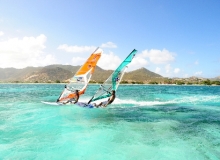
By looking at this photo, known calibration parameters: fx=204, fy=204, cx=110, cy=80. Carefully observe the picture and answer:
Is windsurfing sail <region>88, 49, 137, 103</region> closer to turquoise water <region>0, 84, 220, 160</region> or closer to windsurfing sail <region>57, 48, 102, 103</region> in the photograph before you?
windsurfing sail <region>57, 48, 102, 103</region>

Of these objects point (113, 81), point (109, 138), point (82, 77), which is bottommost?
point (109, 138)

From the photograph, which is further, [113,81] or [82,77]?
[82,77]

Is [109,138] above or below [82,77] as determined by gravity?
below

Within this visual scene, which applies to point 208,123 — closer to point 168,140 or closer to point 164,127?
point 164,127

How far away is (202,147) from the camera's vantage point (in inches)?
537

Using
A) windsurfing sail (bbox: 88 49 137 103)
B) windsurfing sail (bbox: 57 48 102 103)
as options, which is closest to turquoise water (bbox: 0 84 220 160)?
windsurfing sail (bbox: 88 49 137 103)

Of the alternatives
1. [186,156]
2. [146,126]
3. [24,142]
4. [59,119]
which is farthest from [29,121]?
[186,156]

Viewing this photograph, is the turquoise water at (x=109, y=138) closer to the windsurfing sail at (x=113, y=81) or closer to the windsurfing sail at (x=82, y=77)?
the windsurfing sail at (x=113, y=81)

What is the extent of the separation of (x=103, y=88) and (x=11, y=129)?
35.7 ft

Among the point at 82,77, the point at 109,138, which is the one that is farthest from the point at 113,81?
the point at 109,138

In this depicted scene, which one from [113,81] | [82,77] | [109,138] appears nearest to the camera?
[109,138]

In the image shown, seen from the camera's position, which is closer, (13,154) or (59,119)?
(13,154)

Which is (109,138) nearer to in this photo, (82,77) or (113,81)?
(113,81)

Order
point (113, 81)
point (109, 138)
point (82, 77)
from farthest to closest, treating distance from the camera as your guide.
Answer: point (82, 77), point (113, 81), point (109, 138)
